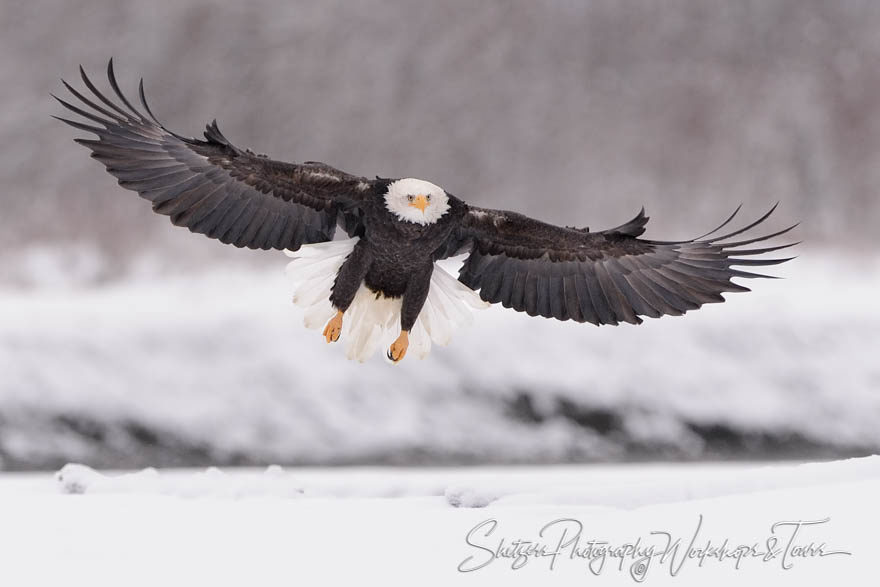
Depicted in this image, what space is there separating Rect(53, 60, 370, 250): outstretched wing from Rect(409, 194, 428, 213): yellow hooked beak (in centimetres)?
23

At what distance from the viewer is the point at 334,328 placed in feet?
11.5

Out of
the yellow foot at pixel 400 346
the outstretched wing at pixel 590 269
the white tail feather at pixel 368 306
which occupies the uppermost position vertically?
the outstretched wing at pixel 590 269

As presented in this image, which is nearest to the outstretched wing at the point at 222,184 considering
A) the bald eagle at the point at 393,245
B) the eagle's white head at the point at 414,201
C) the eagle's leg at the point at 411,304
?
the bald eagle at the point at 393,245

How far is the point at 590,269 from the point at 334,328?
0.92 metres

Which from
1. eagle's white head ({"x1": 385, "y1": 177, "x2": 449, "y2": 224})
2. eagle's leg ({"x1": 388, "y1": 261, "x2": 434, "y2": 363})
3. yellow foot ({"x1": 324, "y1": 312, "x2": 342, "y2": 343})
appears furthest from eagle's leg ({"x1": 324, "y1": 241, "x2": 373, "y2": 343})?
eagle's white head ({"x1": 385, "y1": 177, "x2": 449, "y2": 224})

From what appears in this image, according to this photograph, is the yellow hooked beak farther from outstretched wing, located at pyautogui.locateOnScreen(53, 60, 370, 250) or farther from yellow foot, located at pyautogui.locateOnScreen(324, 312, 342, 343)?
yellow foot, located at pyautogui.locateOnScreen(324, 312, 342, 343)

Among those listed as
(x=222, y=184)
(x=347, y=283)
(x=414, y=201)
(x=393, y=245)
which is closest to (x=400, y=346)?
(x=347, y=283)

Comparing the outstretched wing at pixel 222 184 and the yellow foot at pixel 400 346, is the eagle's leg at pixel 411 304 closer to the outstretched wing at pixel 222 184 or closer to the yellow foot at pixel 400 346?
the yellow foot at pixel 400 346

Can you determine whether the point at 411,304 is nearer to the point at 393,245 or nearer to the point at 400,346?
the point at 400,346

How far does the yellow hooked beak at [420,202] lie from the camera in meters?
3.14

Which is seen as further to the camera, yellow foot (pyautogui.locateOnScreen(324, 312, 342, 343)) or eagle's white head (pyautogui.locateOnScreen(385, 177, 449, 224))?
yellow foot (pyautogui.locateOnScreen(324, 312, 342, 343))

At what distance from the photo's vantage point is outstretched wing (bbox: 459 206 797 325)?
3418mm

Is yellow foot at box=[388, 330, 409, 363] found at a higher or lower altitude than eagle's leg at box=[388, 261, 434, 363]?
lower

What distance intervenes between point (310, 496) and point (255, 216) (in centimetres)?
110
